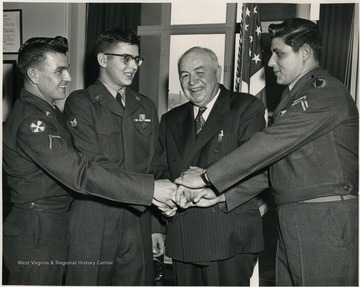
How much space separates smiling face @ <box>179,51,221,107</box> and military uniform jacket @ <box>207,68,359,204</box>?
18.6 inches

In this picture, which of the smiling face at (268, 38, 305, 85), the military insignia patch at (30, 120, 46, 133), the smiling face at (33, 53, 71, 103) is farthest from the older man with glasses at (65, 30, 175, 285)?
the smiling face at (268, 38, 305, 85)

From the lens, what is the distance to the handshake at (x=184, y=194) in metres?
2.21

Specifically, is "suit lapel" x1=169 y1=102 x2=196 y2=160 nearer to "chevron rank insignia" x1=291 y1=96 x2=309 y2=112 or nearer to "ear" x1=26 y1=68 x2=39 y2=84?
"chevron rank insignia" x1=291 y1=96 x2=309 y2=112

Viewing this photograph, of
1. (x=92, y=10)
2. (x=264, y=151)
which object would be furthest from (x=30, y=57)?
(x=92, y=10)

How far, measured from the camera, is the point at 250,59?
3.17 metres

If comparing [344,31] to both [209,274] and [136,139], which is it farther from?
[209,274]

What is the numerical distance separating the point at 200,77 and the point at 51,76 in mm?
826

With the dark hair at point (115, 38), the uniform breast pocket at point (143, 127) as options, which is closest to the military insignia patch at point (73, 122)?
the uniform breast pocket at point (143, 127)

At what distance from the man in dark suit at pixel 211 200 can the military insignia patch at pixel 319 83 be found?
37cm

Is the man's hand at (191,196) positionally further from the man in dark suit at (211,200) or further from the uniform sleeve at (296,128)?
the uniform sleeve at (296,128)

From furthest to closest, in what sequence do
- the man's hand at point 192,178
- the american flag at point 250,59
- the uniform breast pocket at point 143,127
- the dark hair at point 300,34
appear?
1. the american flag at point 250,59
2. the uniform breast pocket at point 143,127
3. the man's hand at point 192,178
4. the dark hair at point 300,34

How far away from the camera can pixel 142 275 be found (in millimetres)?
2375

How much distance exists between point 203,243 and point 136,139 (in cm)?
71

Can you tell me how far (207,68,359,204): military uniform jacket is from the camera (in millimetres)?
1901
